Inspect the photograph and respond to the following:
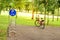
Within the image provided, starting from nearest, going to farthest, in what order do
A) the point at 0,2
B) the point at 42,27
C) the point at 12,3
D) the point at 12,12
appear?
the point at 12,3
the point at 0,2
the point at 12,12
the point at 42,27

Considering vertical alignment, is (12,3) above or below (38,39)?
above

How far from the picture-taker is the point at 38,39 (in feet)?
63.4

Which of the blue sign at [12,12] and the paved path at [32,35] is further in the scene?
the paved path at [32,35]

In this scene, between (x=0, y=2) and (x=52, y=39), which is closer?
(x=0, y=2)

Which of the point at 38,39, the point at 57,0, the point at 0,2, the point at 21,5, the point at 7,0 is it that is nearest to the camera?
the point at 7,0

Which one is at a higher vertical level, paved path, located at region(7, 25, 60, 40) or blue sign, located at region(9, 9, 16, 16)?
blue sign, located at region(9, 9, 16, 16)

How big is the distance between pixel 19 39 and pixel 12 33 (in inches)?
29.4

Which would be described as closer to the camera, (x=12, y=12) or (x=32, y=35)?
(x=12, y=12)

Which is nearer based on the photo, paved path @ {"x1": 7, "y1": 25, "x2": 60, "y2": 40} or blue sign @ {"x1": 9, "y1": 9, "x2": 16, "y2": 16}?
blue sign @ {"x1": 9, "y1": 9, "x2": 16, "y2": 16}

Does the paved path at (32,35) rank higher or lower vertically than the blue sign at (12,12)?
lower

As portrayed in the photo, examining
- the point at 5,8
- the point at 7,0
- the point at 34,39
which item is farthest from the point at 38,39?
the point at 7,0

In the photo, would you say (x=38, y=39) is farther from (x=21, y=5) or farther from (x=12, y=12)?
(x=21, y=5)

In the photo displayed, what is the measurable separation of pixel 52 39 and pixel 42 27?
10.5 m

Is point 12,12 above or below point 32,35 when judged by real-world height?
above
